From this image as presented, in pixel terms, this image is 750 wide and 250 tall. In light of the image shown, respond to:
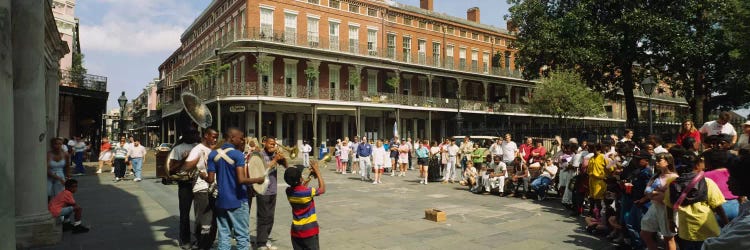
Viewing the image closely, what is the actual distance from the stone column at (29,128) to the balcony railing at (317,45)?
66.8 ft

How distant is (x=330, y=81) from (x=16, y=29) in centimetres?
2395

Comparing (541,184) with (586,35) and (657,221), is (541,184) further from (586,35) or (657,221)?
(586,35)

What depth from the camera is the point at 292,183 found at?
444 centimetres

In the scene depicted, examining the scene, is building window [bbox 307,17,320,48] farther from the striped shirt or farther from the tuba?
the striped shirt

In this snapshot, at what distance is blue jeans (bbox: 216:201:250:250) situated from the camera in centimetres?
470

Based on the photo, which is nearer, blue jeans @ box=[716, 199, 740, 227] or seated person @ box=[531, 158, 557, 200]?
blue jeans @ box=[716, 199, 740, 227]

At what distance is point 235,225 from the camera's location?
4.73m

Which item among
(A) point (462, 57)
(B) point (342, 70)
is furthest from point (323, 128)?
(A) point (462, 57)

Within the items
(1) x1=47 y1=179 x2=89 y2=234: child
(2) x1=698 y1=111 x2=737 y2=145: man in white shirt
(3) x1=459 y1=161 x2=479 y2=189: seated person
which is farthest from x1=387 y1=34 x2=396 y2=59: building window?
(1) x1=47 y1=179 x2=89 y2=234: child

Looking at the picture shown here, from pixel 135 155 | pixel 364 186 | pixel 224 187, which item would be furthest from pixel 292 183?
pixel 135 155

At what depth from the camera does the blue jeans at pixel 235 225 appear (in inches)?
185

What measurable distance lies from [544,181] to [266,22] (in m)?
21.4

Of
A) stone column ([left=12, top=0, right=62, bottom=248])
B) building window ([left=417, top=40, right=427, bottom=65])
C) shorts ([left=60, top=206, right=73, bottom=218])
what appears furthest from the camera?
building window ([left=417, top=40, right=427, bottom=65])

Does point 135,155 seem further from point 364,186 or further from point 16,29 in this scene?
point 16,29
